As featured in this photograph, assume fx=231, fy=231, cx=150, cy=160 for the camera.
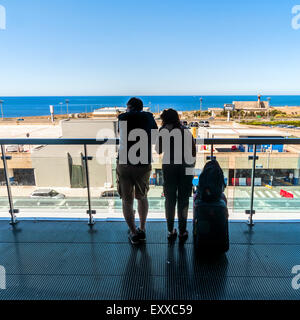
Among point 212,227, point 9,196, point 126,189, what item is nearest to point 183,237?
point 212,227

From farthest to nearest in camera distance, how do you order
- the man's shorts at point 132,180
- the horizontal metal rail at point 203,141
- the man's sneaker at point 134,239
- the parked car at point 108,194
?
the parked car at point 108,194
the horizontal metal rail at point 203,141
the man's sneaker at point 134,239
the man's shorts at point 132,180

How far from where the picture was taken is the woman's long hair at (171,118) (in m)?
2.07

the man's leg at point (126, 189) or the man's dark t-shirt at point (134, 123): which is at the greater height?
the man's dark t-shirt at point (134, 123)

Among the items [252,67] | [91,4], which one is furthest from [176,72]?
[91,4]

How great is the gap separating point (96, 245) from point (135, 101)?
57.8 inches

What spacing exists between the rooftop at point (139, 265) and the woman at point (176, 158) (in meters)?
0.49

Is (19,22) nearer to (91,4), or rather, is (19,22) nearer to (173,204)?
(173,204)

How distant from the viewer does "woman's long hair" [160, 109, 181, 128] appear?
6.79ft

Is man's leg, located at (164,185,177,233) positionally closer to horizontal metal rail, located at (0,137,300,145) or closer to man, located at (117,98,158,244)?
man, located at (117,98,158,244)

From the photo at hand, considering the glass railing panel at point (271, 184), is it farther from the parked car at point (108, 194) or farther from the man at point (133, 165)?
the parked car at point (108, 194)

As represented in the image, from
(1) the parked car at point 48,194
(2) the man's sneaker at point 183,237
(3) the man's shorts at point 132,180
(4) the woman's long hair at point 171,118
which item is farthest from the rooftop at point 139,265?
(4) the woman's long hair at point 171,118

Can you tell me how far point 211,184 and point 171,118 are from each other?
2.29 ft

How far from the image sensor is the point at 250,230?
8.49ft

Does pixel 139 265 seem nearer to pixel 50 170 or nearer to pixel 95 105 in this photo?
pixel 50 170
